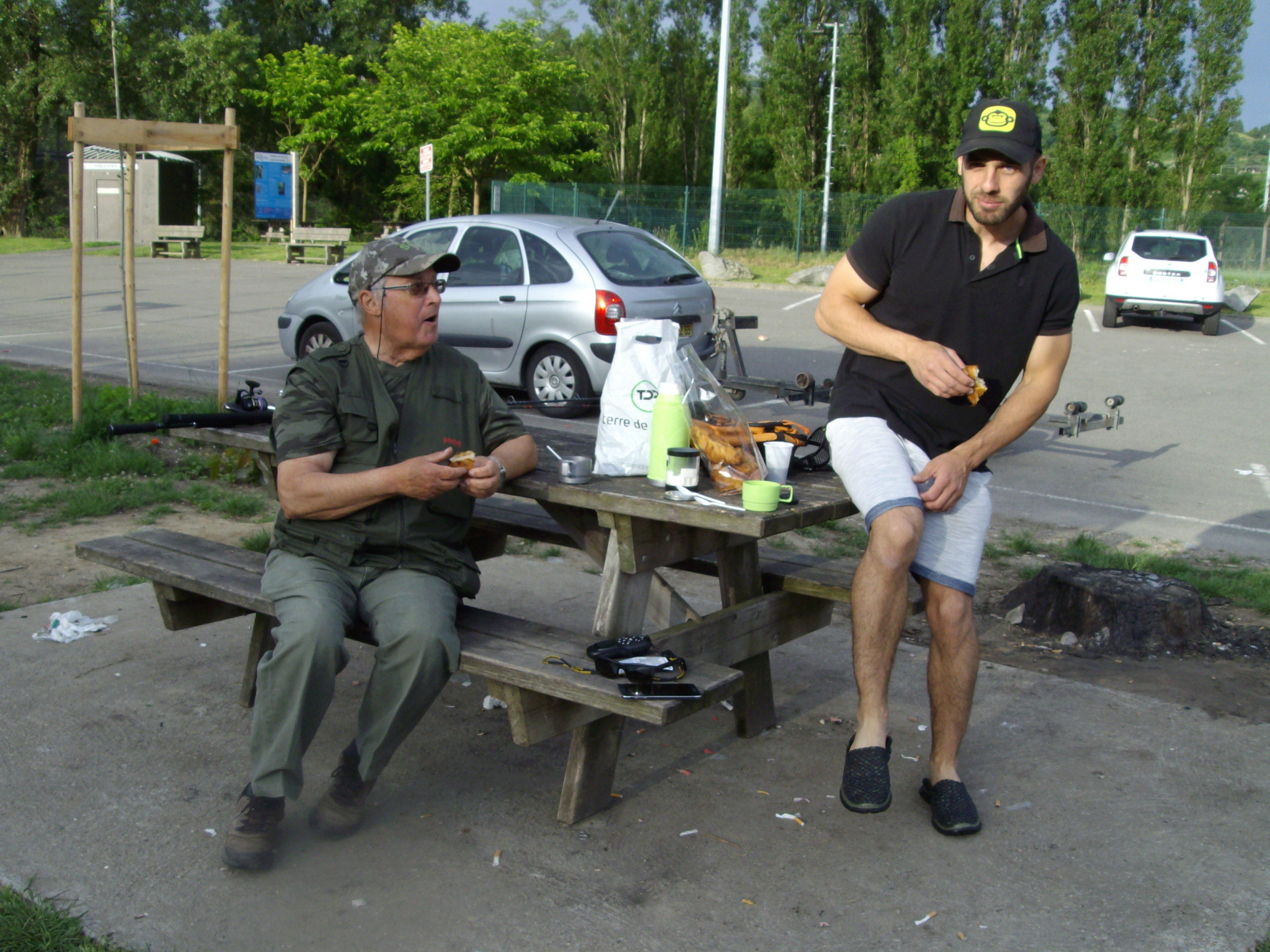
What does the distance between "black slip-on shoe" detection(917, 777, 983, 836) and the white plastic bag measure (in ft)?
3.98

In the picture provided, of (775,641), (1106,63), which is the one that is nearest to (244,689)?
(775,641)

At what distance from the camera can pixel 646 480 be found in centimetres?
334

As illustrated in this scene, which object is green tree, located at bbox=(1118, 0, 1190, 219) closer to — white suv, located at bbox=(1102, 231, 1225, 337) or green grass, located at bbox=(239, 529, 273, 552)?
white suv, located at bbox=(1102, 231, 1225, 337)

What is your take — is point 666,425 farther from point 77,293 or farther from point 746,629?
point 77,293

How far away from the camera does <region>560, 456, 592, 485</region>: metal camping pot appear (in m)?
3.27

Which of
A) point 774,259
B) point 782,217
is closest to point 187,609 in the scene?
point 774,259

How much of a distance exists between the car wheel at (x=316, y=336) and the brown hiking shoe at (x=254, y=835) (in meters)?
8.27

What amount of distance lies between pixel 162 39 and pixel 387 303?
140 ft

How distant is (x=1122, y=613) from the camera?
4855 millimetres

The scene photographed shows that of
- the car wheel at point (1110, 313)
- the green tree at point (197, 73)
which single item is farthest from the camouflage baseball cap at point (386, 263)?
the green tree at point (197, 73)

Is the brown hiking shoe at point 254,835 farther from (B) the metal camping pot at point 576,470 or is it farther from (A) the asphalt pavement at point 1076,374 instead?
(A) the asphalt pavement at point 1076,374

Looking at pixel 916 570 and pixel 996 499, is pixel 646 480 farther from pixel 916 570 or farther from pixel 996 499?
pixel 996 499

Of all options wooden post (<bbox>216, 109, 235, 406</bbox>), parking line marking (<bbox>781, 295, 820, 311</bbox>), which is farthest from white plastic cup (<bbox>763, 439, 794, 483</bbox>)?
parking line marking (<bbox>781, 295, 820, 311</bbox>)

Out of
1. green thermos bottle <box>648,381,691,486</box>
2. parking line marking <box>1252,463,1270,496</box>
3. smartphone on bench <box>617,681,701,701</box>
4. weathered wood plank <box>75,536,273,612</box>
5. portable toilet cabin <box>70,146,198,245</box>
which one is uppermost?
portable toilet cabin <box>70,146,198,245</box>
